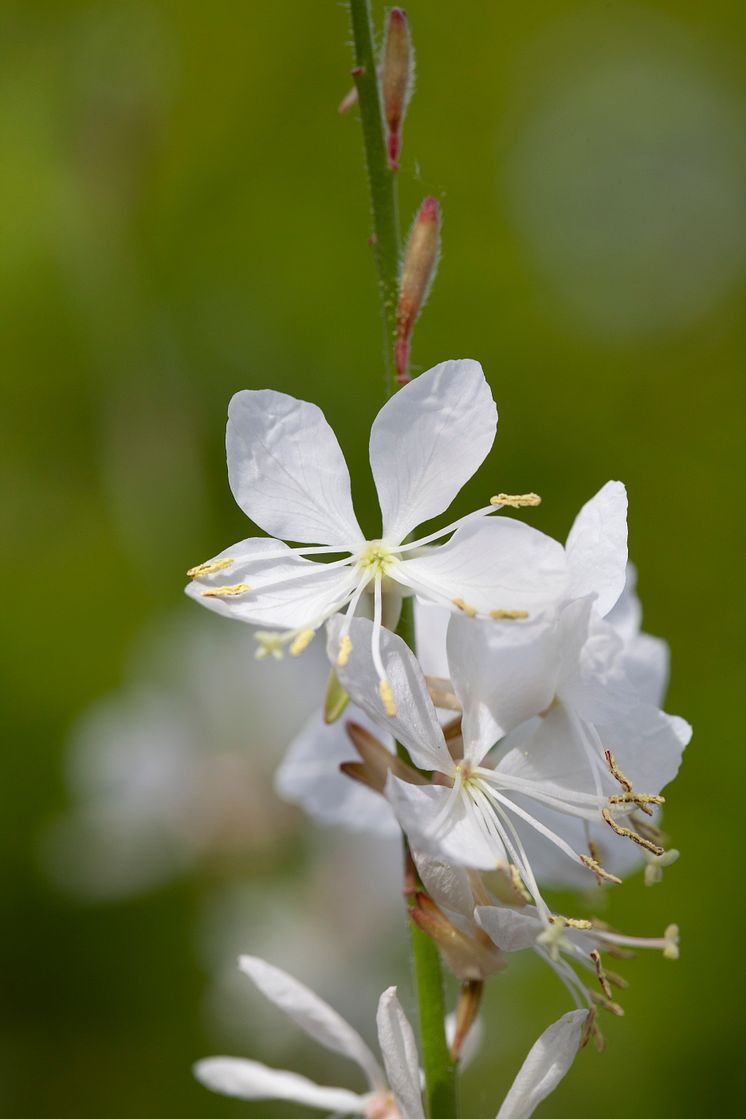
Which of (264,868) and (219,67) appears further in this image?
(219,67)

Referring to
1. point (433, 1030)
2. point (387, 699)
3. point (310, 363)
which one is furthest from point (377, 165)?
point (310, 363)

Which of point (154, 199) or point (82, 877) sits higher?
point (154, 199)

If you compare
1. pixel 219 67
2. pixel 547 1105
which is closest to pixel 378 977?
pixel 547 1105

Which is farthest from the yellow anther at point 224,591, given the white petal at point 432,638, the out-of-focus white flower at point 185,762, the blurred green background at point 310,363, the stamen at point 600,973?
the blurred green background at point 310,363

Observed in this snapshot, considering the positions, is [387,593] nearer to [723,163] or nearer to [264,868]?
[264,868]

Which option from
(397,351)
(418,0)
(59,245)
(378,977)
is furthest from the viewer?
(418,0)

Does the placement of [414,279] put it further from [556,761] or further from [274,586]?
[556,761]

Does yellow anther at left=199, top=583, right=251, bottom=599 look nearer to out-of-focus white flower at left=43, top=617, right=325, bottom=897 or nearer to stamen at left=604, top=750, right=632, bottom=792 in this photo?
stamen at left=604, top=750, right=632, bottom=792
